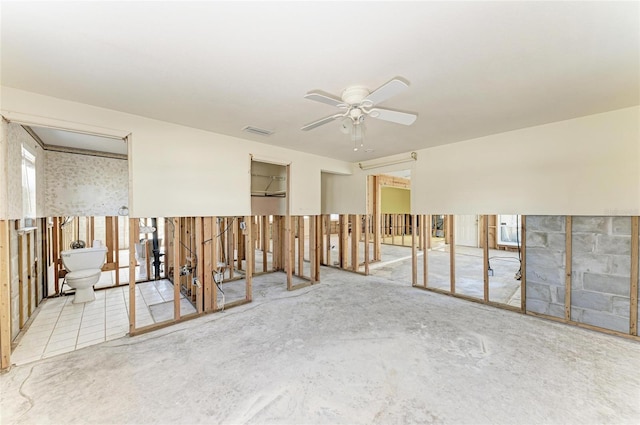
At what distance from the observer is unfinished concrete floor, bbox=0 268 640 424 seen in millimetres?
1754

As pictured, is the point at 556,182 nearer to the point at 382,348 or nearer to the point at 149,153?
the point at 382,348

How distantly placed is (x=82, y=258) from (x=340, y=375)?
14.4 ft

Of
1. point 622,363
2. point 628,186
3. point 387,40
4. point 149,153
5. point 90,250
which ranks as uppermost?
point 387,40

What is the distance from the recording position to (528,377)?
2.11 m

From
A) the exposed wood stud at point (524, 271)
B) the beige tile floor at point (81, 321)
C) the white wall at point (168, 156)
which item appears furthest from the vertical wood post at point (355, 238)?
the beige tile floor at point (81, 321)

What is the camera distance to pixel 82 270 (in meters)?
3.93

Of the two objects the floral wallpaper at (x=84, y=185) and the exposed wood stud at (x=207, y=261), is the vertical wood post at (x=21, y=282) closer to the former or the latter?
the floral wallpaper at (x=84, y=185)

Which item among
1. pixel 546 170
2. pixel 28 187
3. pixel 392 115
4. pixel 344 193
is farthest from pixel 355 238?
pixel 28 187

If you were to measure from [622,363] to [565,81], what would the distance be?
261 centimetres

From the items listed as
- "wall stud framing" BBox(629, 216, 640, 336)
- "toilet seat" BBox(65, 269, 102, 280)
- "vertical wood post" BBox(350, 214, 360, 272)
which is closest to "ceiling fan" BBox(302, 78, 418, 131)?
"wall stud framing" BBox(629, 216, 640, 336)

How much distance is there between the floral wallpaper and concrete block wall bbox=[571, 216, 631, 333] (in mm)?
6981

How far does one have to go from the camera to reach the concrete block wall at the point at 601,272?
111 inches

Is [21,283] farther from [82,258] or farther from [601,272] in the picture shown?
[601,272]

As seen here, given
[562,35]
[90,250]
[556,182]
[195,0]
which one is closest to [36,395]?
[90,250]
